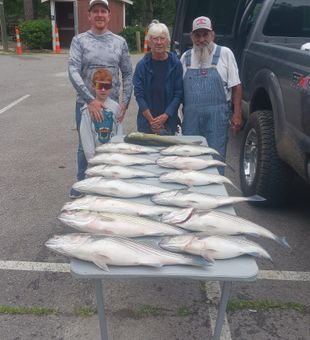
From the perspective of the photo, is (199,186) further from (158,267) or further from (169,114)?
(169,114)

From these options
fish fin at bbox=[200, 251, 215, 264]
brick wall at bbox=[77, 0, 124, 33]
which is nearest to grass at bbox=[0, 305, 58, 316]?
fish fin at bbox=[200, 251, 215, 264]

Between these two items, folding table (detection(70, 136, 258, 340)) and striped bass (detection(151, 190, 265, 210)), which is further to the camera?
striped bass (detection(151, 190, 265, 210))

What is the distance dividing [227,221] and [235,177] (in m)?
3.15

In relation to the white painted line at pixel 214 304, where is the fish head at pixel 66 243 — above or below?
above

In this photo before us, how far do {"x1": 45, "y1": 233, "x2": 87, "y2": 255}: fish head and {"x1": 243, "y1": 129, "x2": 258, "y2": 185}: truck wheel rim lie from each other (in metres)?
2.80

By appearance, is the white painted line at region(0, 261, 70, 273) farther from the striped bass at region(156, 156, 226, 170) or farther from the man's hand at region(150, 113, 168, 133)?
the man's hand at region(150, 113, 168, 133)

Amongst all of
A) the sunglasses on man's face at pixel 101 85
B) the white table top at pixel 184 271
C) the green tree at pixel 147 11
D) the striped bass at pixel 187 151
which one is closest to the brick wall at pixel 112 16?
the green tree at pixel 147 11

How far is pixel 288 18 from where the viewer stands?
5.01 meters

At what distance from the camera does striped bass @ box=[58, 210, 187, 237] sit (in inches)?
86.4

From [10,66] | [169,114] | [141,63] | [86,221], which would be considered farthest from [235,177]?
[10,66]

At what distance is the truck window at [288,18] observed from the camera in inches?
193

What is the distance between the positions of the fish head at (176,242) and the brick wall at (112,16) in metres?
25.3

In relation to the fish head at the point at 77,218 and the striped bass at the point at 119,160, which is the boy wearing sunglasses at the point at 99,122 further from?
the fish head at the point at 77,218

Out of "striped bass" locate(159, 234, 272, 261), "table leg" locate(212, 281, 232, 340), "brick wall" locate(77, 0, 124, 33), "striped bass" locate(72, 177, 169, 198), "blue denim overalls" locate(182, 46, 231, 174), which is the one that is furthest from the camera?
"brick wall" locate(77, 0, 124, 33)
